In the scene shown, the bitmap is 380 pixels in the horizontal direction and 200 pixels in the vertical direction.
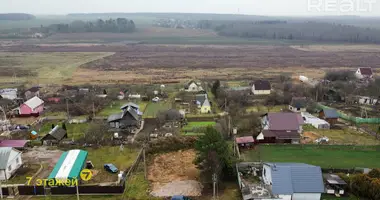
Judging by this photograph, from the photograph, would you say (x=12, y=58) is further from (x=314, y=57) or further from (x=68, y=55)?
(x=314, y=57)

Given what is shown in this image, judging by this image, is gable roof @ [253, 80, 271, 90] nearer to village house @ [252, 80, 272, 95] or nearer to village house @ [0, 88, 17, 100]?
village house @ [252, 80, 272, 95]

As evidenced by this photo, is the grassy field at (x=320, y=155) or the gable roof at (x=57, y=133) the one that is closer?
the grassy field at (x=320, y=155)

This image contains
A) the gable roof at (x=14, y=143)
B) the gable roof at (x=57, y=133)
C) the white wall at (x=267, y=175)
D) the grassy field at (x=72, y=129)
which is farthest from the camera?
the grassy field at (x=72, y=129)

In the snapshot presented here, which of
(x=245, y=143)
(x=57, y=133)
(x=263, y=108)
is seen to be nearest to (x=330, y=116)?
(x=263, y=108)

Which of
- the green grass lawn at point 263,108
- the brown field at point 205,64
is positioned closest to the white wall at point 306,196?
the green grass lawn at point 263,108

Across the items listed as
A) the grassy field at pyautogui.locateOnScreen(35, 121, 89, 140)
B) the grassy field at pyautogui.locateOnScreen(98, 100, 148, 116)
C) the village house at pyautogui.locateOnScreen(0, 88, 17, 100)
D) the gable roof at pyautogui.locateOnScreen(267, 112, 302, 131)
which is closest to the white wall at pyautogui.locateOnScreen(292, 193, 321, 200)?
the gable roof at pyautogui.locateOnScreen(267, 112, 302, 131)

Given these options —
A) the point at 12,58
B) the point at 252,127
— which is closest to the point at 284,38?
the point at 12,58

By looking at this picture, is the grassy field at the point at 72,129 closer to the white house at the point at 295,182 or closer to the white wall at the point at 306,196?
the white house at the point at 295,182
